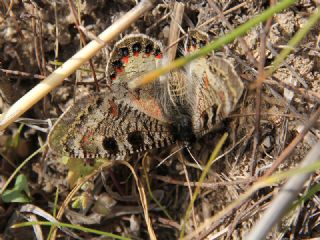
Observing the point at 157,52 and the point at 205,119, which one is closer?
the point at 205,119

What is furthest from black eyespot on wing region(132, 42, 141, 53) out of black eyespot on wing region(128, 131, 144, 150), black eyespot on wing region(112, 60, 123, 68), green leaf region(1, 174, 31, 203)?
green leaf region(1, 174, 31, 203)

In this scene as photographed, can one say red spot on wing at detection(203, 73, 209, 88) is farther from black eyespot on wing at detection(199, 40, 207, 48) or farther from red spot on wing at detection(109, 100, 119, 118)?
red spot on wing at detection(109, 100, 119, 118)

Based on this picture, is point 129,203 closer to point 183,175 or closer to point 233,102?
point 183,175

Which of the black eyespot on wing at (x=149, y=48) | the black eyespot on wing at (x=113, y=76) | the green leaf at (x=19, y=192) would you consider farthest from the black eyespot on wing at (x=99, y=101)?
the green leaf at (x=19, y=192)

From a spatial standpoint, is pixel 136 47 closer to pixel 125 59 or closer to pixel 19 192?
pixel 125 59

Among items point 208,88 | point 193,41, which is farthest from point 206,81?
point 193,41

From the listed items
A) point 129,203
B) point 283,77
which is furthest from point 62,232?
point 283,77

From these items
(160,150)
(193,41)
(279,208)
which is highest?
(193,41)
